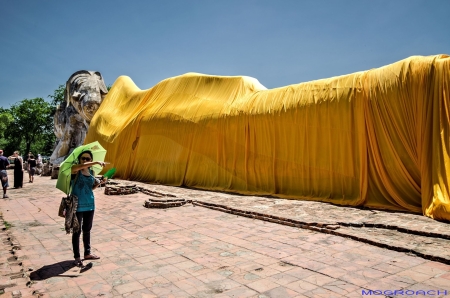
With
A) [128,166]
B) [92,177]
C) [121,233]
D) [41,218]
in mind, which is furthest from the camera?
[128,166]

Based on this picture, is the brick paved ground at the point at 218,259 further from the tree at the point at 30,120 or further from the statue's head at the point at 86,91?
→ the tree at the point at 30,120

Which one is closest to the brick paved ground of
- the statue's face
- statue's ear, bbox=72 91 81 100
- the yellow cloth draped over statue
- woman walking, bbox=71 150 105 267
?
woman walking, bbox=71 150 105 267

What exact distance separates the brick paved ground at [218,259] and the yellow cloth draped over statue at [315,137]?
1077mm

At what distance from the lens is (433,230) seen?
4480 mm

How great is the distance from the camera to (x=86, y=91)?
1966 centimetres

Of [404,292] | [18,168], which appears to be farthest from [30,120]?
[404,292]

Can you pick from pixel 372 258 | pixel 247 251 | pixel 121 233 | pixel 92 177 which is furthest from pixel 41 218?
pixel 372 258

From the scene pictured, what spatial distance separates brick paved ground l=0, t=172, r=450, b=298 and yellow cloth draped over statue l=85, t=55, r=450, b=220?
1.08m

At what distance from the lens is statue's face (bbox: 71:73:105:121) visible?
19.2 m

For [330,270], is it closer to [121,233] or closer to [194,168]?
[121,233]

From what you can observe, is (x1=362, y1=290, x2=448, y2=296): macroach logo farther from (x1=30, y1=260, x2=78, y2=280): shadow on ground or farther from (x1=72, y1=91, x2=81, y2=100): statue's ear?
(x1=72, y1=91, x2=81, y2=100): statue's ear

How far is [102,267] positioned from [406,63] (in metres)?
6.46

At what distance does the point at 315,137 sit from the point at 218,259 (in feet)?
16.1

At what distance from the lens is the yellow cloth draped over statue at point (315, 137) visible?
241 inches
